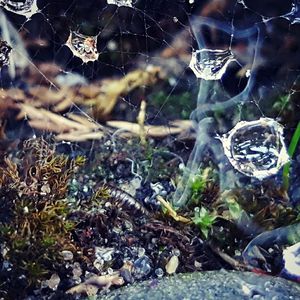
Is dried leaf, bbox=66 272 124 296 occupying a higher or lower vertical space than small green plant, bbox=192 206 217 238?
lower

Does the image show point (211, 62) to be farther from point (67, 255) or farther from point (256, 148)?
point (67, 255)

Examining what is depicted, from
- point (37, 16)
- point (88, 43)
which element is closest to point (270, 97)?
point (88, 43)

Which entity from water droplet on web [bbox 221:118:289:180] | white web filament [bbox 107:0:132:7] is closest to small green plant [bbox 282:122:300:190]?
water droplet on web [bbox 221:118:289:180]

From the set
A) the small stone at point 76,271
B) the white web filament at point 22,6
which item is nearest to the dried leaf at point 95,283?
the small stone at point 76,271

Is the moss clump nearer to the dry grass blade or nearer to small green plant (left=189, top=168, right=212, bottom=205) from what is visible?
the dry grass blade

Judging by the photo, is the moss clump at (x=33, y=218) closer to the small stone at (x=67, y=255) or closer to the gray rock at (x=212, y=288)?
the small stone at (x=67, y=255)

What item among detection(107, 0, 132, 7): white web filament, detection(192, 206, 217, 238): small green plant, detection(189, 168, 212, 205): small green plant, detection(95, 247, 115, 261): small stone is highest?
detection(107, 0, 132, 7): white web filament

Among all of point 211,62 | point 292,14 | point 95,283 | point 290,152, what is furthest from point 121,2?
point 95,283
